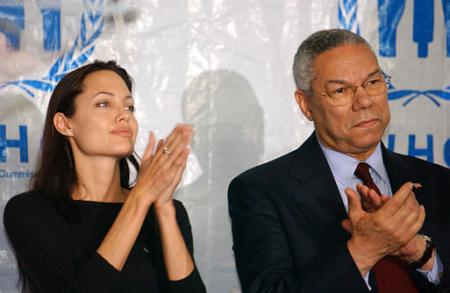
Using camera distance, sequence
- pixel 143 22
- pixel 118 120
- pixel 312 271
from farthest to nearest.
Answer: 1. pixel 143 22
2. pixel 118 120
3. pixel 312 271

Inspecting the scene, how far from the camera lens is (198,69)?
2689mm

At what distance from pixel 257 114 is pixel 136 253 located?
3.15 ft

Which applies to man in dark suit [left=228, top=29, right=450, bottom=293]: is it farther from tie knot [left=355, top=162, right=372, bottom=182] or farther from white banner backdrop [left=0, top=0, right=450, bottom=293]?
white banner backdrop [left=0, top=0, right=450, bottom=293]

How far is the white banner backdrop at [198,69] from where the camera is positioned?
269cm

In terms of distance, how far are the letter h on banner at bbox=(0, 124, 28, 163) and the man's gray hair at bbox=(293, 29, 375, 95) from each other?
1342 millimetres

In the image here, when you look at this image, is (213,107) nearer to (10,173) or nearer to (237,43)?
(237,43)

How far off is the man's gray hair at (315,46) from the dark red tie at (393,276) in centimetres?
56

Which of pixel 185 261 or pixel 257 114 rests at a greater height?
pixel 257 114

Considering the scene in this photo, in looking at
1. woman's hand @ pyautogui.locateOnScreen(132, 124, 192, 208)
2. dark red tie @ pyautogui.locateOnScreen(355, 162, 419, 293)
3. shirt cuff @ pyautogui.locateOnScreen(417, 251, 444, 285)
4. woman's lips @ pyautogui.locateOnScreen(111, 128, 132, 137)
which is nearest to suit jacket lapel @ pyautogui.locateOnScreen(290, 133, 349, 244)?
dark red tie @ pyautogui.locateOnScreen(355, 162, 419, 293)

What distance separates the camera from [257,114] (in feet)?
8.87

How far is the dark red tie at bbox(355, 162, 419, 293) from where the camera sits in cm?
165

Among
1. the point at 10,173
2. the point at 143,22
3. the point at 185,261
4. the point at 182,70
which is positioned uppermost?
the point at 143,22

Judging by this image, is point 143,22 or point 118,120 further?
point 143,22

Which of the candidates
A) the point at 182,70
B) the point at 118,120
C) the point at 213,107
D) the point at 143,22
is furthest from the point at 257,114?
the point at 118,120
